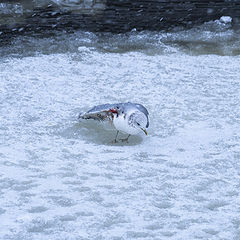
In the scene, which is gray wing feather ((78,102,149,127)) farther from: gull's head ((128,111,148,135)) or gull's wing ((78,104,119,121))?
gull's head ((128,111,148,135))

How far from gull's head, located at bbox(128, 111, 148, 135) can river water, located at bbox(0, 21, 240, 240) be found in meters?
0.24

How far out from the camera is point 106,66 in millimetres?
6004

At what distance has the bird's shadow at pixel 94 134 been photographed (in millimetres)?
4199

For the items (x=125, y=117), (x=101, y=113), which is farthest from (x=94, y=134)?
(x=125, y=117)

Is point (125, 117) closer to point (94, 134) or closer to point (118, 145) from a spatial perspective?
point (118, 145)

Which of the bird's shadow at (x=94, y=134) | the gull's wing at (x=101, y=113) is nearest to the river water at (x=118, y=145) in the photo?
the bird's shadow at (x=94, y=134)

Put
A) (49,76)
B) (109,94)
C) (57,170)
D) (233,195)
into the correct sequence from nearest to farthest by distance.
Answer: (233,195), (57,170), (109,94), (49,76)

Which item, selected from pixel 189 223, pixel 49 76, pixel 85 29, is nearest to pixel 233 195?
pixel 189 223

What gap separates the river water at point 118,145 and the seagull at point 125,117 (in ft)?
0.59

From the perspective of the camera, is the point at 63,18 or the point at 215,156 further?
the point at 63,18

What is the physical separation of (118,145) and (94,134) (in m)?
0.30

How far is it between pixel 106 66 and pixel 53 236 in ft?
11.3

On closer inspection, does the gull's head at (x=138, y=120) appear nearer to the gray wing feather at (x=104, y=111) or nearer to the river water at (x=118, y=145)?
the gray wing feather at (x=104, y=111)

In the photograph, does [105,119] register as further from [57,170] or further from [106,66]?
[106,66]
